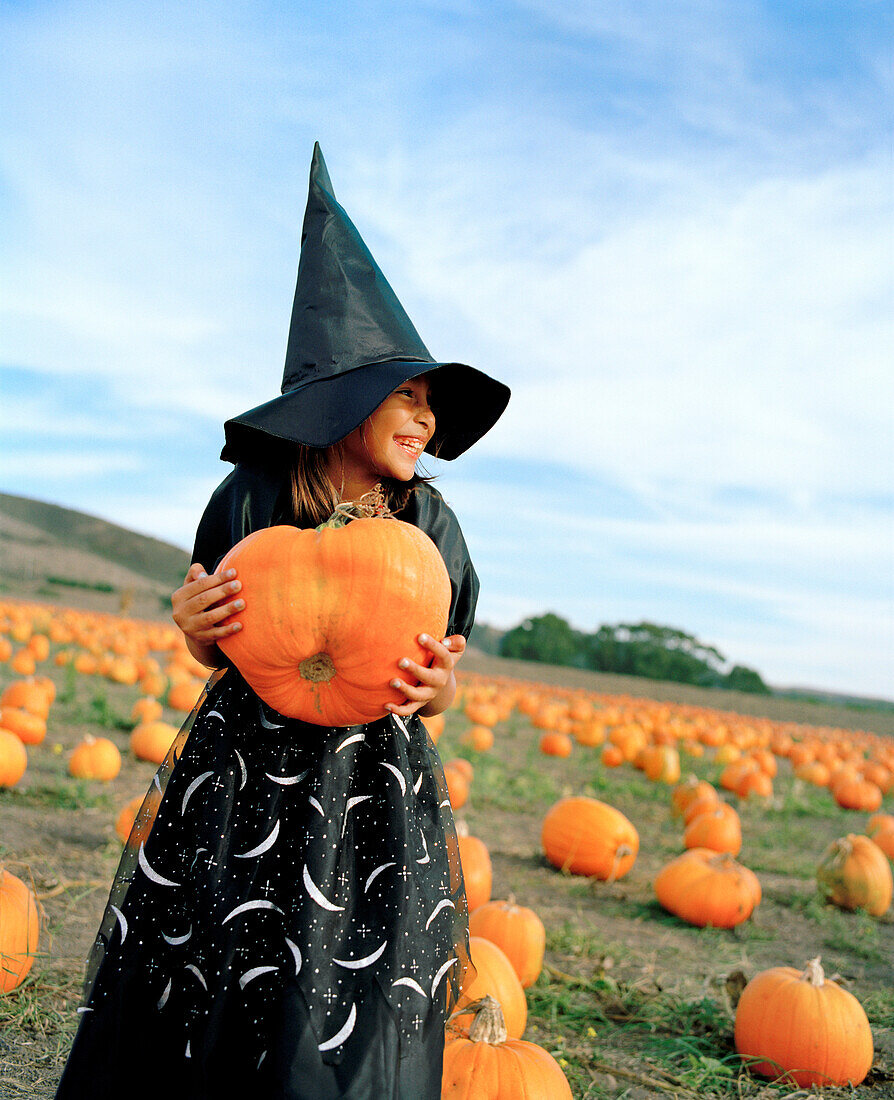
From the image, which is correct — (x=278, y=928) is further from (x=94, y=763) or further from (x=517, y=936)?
(x=94, y=763)

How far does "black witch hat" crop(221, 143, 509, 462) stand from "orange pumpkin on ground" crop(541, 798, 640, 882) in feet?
11.5

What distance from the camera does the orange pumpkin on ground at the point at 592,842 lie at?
201 inches

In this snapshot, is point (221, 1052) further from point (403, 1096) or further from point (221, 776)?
point (221, 776)

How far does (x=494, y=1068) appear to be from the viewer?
228 cm

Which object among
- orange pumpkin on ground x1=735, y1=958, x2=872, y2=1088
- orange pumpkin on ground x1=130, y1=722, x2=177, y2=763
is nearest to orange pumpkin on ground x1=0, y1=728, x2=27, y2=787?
orange pumpkin on ground x1=130, y1=722, x2=177, y2=763

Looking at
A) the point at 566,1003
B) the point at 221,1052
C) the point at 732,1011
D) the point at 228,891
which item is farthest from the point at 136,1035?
the point at 732,1011

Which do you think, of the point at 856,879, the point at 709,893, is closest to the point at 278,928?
the point at 709,893

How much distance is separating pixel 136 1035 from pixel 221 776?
563 mm

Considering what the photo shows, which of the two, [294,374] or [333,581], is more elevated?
[294,374]

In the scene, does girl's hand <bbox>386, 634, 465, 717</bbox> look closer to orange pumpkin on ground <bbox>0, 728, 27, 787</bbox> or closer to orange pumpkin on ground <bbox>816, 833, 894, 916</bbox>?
orange pumpkin on ground <bbox>816, 833, 894, 916</bbox>

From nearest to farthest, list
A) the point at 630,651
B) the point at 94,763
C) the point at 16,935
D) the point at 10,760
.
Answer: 1. the point at 16,935
2. the point at 10,760
3. the point at 94,763
4. the point at 630,651

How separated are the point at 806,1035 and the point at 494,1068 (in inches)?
50.0

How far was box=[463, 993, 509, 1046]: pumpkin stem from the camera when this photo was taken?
2361 millimetres

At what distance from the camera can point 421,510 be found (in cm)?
220
